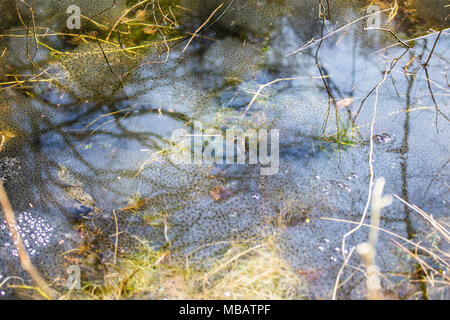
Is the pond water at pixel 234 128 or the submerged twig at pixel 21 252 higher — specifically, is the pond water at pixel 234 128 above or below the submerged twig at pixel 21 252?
above

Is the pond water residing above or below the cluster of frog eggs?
above

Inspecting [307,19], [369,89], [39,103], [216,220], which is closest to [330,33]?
[307,19]

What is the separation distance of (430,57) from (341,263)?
3.75ft

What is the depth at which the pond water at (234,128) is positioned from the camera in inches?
51.2

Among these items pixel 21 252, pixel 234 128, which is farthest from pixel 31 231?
pixel 234 128

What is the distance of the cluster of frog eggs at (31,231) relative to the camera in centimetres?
129

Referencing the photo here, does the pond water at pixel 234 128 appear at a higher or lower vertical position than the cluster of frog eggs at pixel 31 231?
higher

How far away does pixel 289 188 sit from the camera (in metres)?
1.40

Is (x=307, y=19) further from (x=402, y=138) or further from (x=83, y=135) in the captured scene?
(x=83, y=135)

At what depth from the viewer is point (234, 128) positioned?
1551 millimetres

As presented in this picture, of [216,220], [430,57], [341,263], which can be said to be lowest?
[341,263]

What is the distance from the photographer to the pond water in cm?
130

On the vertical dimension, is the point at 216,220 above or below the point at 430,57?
below
